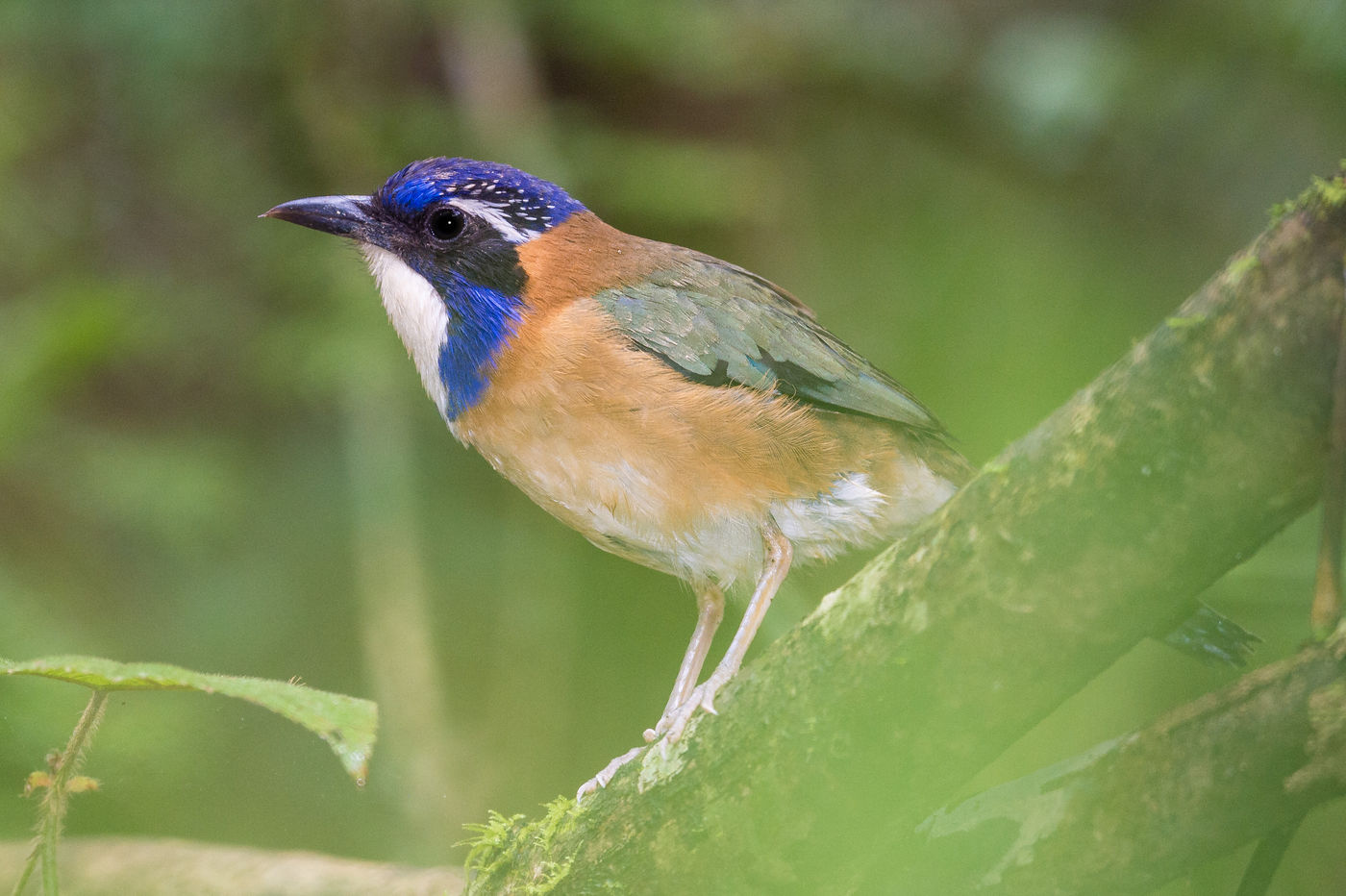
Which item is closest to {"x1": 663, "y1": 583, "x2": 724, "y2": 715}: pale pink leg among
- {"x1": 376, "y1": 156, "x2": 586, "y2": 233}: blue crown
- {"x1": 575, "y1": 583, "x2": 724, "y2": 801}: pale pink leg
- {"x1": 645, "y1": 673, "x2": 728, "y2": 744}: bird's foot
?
{"x1": 575, "y1": 583, "x2": 724, "y2": 801}: pale pink leg

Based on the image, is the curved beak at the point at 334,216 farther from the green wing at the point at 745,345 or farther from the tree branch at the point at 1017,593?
the tree branch at the point at 1017,593

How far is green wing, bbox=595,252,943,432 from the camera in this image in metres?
3.23

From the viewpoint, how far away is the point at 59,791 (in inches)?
78.7

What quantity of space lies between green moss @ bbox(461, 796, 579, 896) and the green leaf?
3.36 feet

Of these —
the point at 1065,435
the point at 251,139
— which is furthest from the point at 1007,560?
the point at 251,139

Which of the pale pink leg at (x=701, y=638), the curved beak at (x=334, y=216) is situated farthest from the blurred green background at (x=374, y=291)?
the pale pink leg at (x=701, y=638)

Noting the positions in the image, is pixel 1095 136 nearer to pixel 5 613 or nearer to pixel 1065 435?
pixel 1065 435

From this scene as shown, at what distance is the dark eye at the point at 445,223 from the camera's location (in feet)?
11.5

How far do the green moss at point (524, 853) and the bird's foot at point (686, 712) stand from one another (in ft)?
0.90

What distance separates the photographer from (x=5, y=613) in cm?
417

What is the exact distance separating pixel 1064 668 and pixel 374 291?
4.27m

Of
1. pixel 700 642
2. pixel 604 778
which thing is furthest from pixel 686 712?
pixel 700 642

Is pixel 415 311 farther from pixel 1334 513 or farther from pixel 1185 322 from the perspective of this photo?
pixel 1334 513

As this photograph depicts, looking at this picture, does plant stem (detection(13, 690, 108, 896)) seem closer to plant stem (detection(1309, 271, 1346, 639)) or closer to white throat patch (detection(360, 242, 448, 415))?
white throat patch (detection(360, 242, 448, 415))
